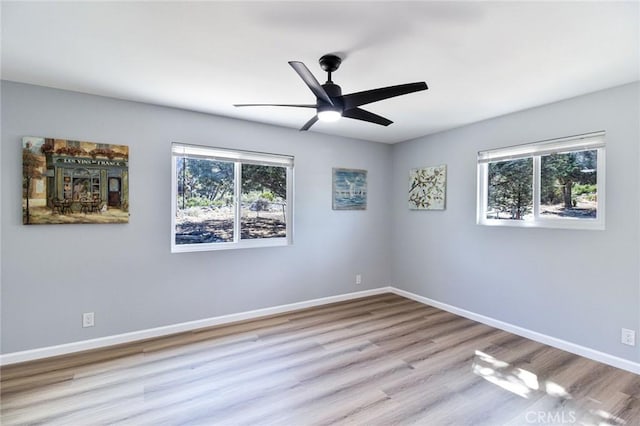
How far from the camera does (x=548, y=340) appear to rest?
9.57 feet

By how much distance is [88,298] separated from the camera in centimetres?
275

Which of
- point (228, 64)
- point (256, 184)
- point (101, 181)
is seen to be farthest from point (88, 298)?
point (228, 64)

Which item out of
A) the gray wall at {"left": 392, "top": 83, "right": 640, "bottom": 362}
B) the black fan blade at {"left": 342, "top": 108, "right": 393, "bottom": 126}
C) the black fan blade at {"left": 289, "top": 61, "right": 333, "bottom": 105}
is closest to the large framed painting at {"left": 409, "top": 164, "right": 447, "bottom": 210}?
the gray wall at {"left": 392, "top": 83, "right": 640, "bottom": 362}

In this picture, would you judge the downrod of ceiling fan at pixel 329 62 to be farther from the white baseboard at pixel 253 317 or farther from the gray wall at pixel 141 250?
the white baseboard at pixel 253 317

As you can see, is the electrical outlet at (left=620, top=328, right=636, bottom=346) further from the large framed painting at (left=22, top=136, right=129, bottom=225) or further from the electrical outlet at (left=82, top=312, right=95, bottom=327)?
the electrical outlet at (left=82, top=312, right=95, bottom=327)

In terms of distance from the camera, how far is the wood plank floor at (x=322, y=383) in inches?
74.7

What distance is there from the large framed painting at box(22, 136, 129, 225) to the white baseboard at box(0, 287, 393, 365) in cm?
112

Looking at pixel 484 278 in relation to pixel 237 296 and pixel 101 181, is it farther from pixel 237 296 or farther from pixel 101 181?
pixel 101 181

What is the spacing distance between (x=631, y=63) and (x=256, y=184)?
138 inches

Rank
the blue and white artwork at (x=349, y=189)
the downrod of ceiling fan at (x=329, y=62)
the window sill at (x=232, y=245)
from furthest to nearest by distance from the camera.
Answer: the blue and white artwork at (x=349, y=189), the window sill at (x=232, y=245), the downrod of ceiling fan at (x=329, y=62)

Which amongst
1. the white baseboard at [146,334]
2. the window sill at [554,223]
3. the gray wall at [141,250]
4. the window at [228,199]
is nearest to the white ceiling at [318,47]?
the gray wall at [141,250]

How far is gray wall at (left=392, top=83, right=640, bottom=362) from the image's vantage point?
2479mm

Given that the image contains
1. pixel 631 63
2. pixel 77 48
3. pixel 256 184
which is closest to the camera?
pixel 77 48

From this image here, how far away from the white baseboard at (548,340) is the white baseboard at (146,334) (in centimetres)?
152
